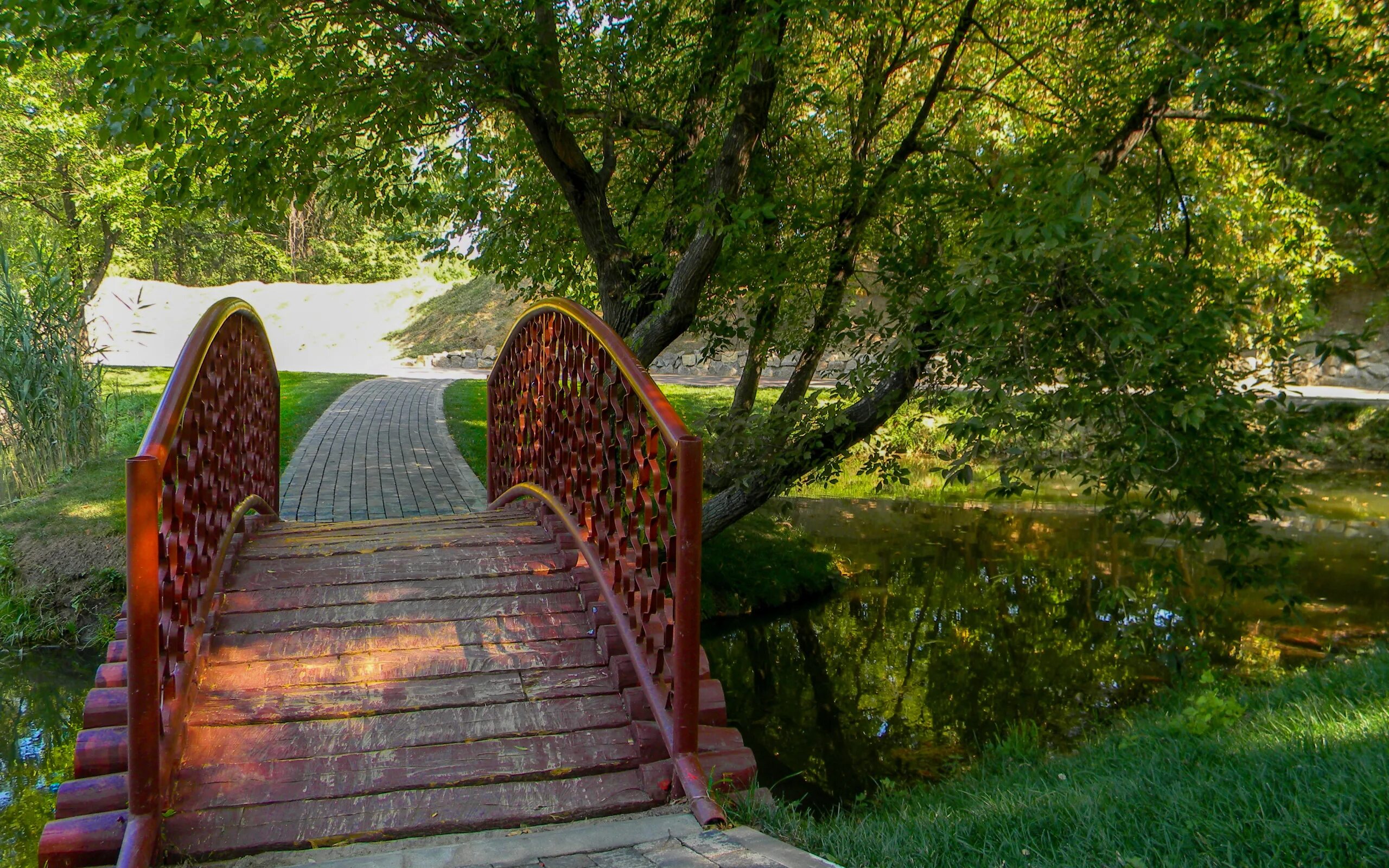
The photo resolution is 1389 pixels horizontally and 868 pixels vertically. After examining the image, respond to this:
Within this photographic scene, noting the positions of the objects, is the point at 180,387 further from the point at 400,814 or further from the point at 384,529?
the point at 384,529

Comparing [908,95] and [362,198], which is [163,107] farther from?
[908,95]

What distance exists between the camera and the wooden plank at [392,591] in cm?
414

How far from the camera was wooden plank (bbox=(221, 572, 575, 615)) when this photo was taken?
414cm

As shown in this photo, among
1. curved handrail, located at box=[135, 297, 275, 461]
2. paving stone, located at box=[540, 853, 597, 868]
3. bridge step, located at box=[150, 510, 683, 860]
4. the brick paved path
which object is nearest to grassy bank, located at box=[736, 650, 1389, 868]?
paving stone, located at box=[540, 853, 597, 868]

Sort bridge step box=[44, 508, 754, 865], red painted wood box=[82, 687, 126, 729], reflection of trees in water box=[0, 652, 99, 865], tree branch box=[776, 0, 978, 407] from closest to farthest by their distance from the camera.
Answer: bridge step box=[44, 508, 754, 865] < red painted wood box=[82, 687, 126, 729] < reflection of trees in water box=[0, 652, 99, 865] < tree branch box=[776, 0, 978, 407]

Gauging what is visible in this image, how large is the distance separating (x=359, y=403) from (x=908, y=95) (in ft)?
41.6

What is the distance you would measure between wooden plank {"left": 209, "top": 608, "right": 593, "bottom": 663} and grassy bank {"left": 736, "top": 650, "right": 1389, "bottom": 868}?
131 centimetres

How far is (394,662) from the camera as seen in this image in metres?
3.78

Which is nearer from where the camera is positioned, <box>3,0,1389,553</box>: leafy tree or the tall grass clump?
<box>3,0,1389,553</box>: leafy tree

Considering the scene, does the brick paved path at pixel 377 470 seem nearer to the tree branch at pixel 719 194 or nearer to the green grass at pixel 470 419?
the green grass at pixel 470 419

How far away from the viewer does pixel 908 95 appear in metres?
8.38

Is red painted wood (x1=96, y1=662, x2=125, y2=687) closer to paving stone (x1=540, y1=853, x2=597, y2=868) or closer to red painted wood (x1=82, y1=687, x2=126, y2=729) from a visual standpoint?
red painted wood (x1=82, y1=687, x2=126, y2=729)

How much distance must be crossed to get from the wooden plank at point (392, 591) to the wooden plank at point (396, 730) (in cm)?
83

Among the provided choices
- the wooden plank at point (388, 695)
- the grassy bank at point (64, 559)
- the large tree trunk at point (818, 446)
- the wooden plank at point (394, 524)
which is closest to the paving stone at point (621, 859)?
the wooden plank at point (388, 695)
